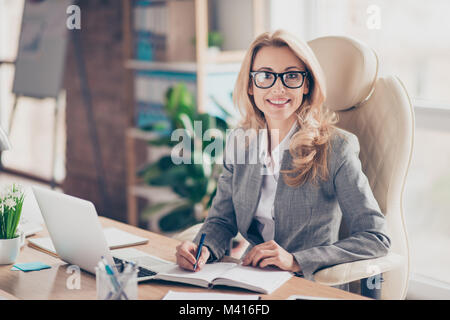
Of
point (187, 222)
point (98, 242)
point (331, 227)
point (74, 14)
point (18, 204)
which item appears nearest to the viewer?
point (98, 242)

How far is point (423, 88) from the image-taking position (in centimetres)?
269

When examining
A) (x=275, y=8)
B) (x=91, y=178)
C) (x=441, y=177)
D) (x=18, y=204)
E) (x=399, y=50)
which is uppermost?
(x=275, y=8)

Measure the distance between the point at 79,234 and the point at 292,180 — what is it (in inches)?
23.6

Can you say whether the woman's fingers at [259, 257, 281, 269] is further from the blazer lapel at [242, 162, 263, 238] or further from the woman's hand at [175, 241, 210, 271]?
the blazer lapel at [242, 162, 263, 238]

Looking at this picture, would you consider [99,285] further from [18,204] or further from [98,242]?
[18,204]

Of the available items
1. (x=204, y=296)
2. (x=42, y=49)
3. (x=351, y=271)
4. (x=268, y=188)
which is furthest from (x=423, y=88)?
(x=42, y=49)

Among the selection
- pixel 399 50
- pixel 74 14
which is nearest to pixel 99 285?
pixel 399 50

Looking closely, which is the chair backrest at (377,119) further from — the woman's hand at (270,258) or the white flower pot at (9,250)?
the white flower pot at (9,250)

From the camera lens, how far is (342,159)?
157cm

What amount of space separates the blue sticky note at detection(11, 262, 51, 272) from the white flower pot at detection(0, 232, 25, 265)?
0.08ft

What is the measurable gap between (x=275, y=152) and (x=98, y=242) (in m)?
0.62

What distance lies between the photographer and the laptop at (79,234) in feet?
4.26
